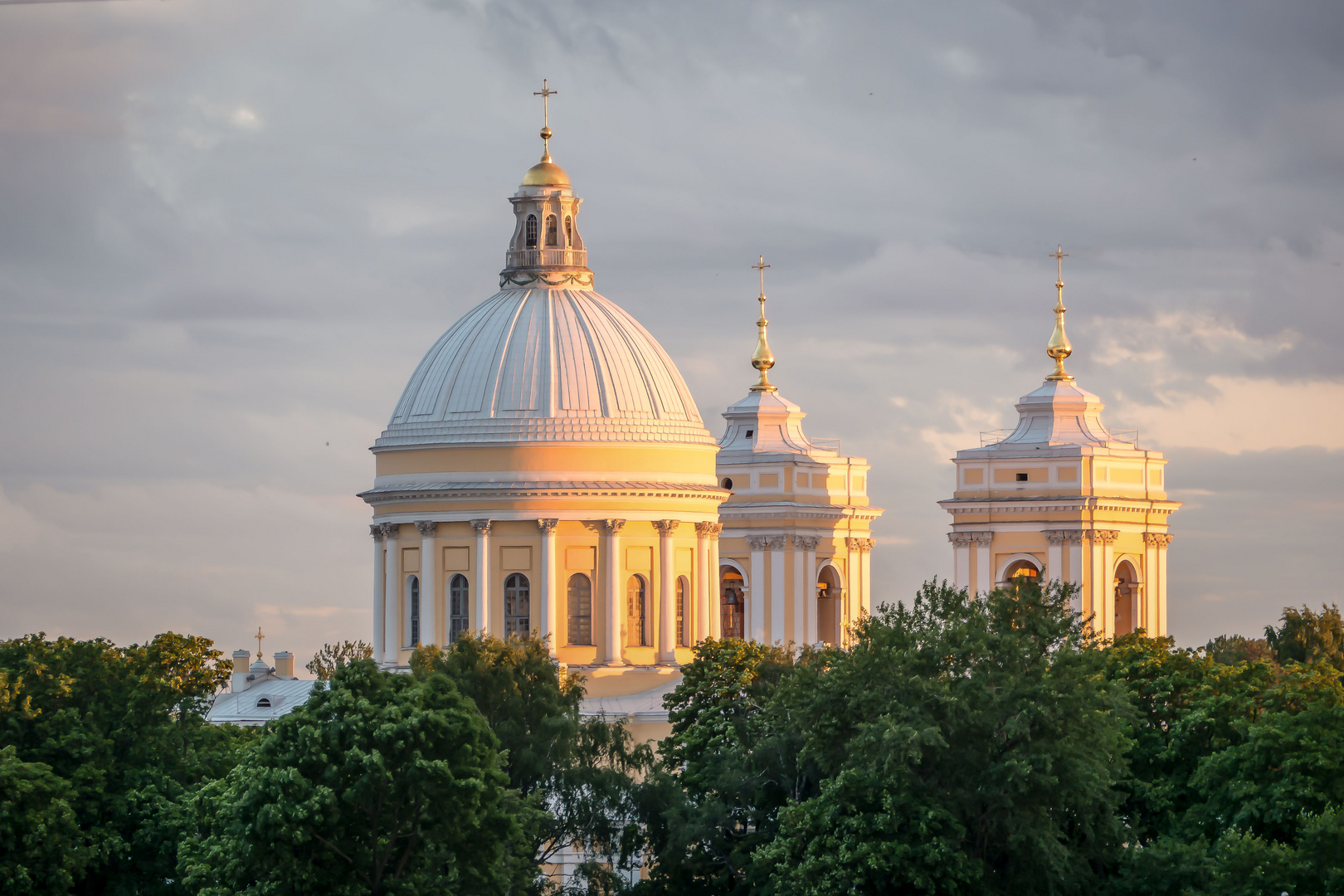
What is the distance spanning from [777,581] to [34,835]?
43.2 metres

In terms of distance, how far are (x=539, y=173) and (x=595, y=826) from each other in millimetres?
26928

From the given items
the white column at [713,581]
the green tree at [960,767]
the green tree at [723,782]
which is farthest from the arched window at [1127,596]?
the green tree at [960,767]

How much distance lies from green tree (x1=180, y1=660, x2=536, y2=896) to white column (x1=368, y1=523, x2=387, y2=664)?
2671 centimetres

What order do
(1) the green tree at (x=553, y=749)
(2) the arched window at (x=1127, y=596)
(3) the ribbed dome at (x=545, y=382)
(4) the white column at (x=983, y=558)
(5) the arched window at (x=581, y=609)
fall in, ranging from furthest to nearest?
(2) the arched window at (x=1127, y=596), (4) the white column at (x=983, y=558), (5) the arched window at (x=581, y=609), (3) the ribbed dome at (x=545, y=382), (1) the green tree at (x=553, y=749)

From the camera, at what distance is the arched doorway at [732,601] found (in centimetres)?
10200

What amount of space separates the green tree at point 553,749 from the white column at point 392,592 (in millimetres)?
17215

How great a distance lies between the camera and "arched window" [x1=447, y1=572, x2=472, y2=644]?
8250 centimetres

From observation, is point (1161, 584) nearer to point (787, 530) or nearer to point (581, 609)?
point (787, 530)

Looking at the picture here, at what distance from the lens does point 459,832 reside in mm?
55625

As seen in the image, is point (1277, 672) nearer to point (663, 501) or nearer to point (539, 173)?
point (663, 501)

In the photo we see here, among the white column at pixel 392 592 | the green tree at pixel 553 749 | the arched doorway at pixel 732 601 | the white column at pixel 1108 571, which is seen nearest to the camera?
the green tree at pixel 553 749

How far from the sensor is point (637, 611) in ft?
271

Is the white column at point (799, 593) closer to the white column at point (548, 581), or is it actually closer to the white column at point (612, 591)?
the white column at point (612, 591)

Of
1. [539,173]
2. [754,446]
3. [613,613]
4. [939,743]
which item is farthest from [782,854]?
[754,446]
